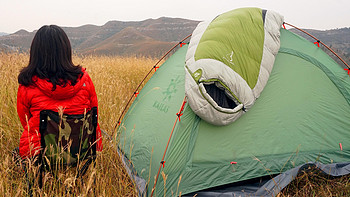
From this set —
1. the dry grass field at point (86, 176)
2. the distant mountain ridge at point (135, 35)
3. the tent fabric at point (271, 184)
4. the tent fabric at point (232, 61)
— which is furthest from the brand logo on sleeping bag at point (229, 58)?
the distant mountain ridge at point (135, 35)

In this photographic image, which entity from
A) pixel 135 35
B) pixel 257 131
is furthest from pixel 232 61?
pixel 135 35

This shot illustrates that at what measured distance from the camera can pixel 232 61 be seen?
103 inches

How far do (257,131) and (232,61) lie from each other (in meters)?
0.79

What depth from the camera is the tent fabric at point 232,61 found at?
8.00 ft

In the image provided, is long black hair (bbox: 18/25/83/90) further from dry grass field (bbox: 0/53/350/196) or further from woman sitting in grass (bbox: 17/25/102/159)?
dry grass field (bbox: 0/53/350/196)

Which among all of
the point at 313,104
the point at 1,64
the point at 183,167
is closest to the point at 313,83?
the point at 313,104

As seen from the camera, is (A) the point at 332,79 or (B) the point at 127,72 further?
(B) the point at 127,72

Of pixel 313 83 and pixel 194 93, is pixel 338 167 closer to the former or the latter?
pixel 313 83

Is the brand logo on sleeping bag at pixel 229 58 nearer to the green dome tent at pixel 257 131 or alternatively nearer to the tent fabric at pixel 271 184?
the green dome tent at pixel 257 131

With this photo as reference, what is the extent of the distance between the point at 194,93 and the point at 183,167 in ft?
2.42

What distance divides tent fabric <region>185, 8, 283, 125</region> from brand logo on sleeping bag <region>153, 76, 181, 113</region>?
463mm

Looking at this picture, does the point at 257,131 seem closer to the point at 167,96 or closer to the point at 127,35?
the point at 167,96

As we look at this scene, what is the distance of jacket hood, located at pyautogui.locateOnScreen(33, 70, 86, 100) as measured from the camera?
78.5 inches

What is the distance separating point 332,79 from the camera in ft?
10.0
